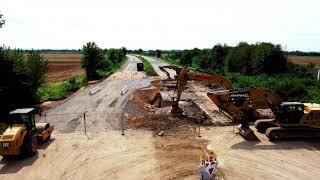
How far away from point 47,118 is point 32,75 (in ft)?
28.2

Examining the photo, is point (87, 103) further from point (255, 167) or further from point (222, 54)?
point (222, 54)

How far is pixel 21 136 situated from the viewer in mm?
17172

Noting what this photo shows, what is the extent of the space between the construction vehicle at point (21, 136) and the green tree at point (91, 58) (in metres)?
35.9

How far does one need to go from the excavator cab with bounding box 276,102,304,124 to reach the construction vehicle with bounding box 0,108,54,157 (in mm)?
13087

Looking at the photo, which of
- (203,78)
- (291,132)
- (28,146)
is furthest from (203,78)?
(28,146)

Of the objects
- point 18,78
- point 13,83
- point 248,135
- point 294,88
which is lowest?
point 248,135

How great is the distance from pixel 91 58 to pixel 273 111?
127 ft

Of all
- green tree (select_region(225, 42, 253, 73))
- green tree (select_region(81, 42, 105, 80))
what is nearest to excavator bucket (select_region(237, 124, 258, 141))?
green tree (select_region(225, 42, 253, 73))

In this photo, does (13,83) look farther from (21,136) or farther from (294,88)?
(294,88)

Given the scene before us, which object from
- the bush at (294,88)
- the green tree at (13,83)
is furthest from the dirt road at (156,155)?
the bush at (294,88)

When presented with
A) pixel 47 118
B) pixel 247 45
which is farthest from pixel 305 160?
pixel 247 45

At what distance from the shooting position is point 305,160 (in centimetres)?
1703

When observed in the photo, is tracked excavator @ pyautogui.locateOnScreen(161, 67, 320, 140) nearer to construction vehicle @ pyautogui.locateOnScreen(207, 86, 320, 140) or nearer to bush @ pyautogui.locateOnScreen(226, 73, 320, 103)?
construction vehicle @ pyautogui.locateOnScreen(207, 86, 320, 140)

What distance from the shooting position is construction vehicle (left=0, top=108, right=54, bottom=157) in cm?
1652
